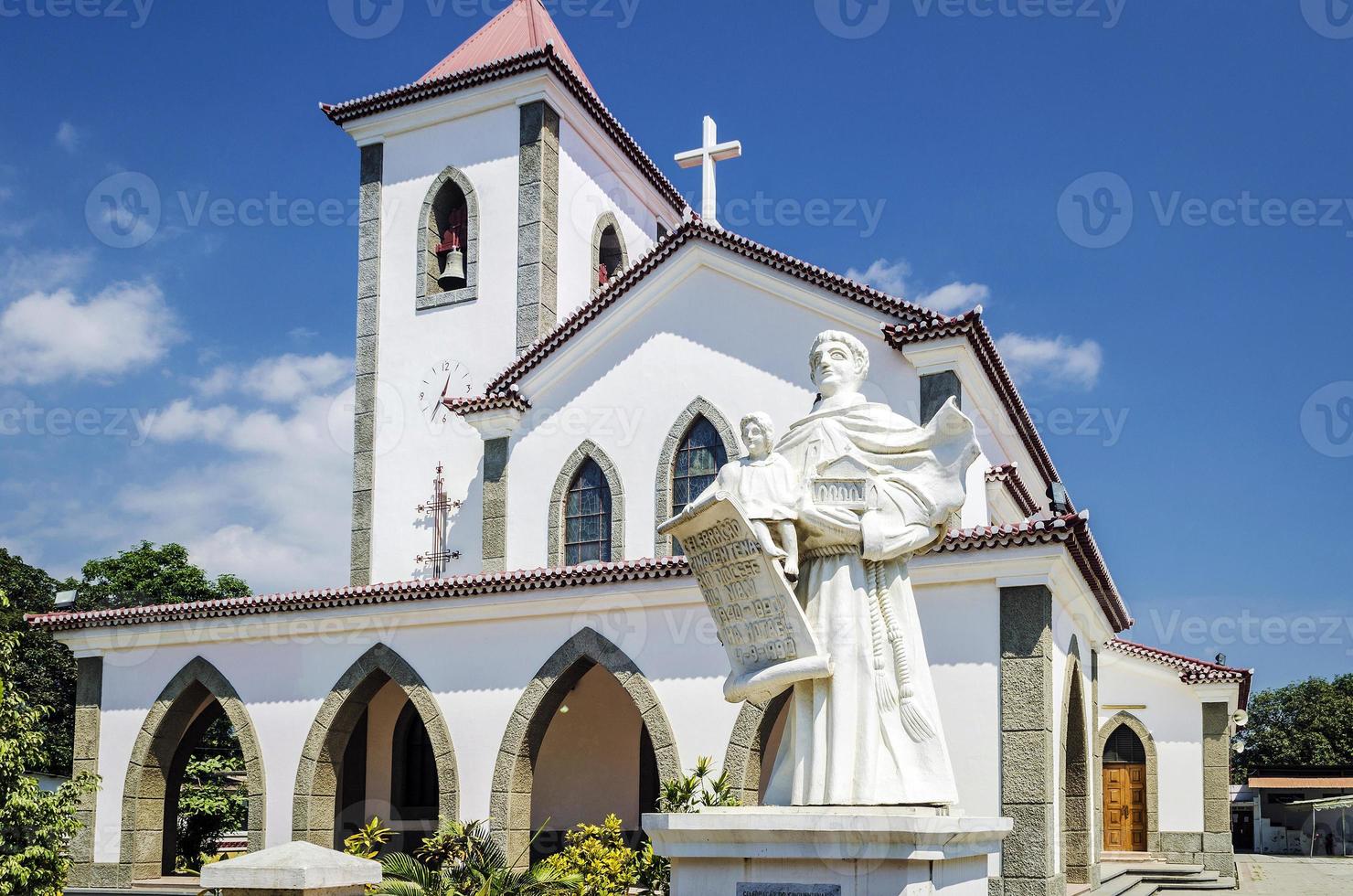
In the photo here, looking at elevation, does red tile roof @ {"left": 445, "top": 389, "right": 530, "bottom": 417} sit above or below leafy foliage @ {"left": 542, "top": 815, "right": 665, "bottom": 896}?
above

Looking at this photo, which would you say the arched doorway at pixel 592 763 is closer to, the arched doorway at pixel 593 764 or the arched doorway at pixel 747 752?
the arched doorway at pixel 593 764

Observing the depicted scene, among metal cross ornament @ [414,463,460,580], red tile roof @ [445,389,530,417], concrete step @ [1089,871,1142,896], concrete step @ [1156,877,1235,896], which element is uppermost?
red tile roof @ [445,389,530,417]

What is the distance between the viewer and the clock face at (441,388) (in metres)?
22.7

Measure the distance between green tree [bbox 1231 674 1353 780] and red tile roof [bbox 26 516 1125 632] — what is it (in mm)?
44027

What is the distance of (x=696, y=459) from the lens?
19359 millimetres

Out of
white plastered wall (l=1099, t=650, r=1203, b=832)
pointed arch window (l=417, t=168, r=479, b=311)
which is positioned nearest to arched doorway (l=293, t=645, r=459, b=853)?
pointed arch window (l=417, t=168, r=479, b=311)

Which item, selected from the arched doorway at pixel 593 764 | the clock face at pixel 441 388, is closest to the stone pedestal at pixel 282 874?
the arched doorway at pixel 593 764

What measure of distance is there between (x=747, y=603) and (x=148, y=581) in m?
37.5

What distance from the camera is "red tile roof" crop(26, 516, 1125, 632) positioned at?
580 inches

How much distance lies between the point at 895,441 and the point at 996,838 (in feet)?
7.34

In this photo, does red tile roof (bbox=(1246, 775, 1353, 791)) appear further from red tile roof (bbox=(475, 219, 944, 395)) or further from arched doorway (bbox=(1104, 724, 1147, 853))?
red tile roof (bbox=(475, 219, 944, 395))

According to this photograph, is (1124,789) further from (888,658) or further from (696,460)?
(888,658)

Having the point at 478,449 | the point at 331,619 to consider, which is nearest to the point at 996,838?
the point at 331,619

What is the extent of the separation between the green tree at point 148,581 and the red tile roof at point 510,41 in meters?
21.2
